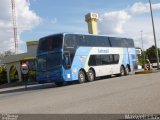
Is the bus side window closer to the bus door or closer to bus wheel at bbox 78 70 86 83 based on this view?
the bus door

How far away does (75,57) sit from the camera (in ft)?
95.2

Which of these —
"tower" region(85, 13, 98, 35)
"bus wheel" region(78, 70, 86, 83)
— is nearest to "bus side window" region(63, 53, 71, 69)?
"bus wheel" region(78, 70, 86, 83)

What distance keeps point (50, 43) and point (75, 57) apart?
84.4 inches

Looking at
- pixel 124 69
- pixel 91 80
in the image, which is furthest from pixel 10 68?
pixel 91 80

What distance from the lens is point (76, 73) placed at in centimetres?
2928

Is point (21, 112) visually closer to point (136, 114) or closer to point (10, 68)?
point (136, 114)

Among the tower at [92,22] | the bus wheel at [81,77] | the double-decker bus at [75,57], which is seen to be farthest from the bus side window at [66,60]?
the tower at [92,22]

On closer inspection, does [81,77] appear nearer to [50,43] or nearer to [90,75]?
[90,75]

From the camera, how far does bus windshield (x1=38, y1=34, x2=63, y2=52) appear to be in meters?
27.8

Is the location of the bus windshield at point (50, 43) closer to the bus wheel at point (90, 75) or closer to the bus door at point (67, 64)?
the bus door at point (67, 64)

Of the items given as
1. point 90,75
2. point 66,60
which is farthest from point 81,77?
point 66,60

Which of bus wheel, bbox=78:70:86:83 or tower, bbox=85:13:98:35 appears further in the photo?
tower, bbox=85:13:98:35

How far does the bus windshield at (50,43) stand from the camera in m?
27.8

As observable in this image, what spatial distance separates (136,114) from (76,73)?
740 inches
